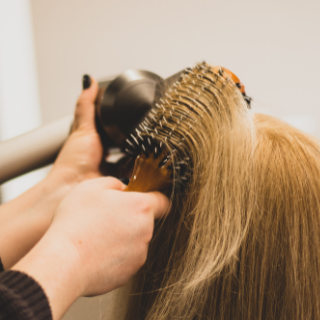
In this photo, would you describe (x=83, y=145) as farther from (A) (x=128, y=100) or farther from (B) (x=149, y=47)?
(B) (x=149, y=47)

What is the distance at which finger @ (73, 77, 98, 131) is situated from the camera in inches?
20.4

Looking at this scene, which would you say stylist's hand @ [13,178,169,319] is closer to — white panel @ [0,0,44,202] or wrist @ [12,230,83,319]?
wrist @ [12,230,83,319]

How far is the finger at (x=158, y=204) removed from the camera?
378 millimetres

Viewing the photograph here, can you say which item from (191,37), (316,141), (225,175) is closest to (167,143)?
(225,175)

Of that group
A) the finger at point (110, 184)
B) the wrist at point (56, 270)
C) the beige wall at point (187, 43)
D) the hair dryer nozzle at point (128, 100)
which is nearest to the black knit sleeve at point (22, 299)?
the wrist at point (56, 270)

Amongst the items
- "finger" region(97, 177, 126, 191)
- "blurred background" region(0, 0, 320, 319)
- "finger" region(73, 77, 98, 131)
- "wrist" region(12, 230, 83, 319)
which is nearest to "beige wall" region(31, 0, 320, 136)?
"blurred background" region(0, 0, 320, 319)

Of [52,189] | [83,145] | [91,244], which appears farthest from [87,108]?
[91,244]

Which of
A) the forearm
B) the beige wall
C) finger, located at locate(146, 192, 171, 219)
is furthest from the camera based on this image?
the beige wall

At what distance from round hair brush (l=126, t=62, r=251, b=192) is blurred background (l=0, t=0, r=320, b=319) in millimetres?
314

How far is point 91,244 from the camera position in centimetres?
30

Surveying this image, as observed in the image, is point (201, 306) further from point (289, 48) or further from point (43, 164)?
point (289, 48)

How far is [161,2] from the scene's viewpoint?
71cm

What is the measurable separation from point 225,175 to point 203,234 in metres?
0.08

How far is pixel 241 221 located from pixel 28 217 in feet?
1.25
